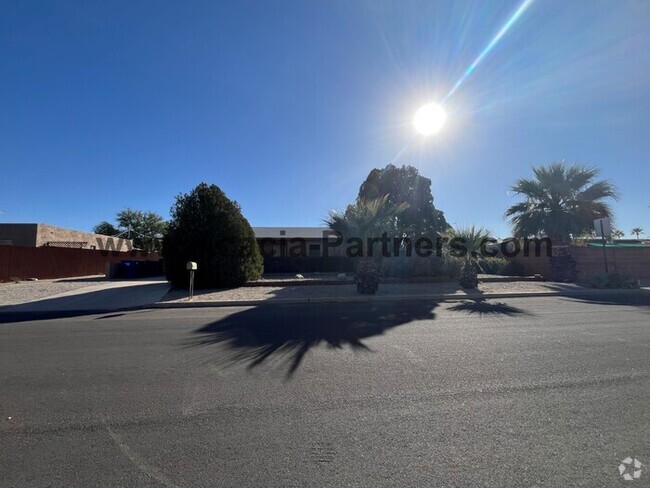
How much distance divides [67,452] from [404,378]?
358 centimetres

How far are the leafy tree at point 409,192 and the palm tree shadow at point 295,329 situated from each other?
2050cm

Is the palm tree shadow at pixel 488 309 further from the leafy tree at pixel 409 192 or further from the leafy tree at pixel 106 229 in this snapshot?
the leafy tree at pixel 106 229

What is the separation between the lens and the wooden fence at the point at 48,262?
21.7m

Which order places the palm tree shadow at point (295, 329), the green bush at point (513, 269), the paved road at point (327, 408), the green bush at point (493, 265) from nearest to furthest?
1. the paved road at point (327, 408)
2. the palm tree shadow at point (295, 329)
3. the green bush at point (513, 269)
4. the green bush at point (493, 265)

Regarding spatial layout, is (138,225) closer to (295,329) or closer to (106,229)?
(106,229)

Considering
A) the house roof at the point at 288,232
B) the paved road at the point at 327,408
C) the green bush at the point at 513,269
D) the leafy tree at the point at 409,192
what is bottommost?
the paved road at the point at 327,408

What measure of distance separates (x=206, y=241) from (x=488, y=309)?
11388mm

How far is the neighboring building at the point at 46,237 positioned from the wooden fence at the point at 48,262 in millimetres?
6457

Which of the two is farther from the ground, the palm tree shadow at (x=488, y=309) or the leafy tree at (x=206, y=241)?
the leafy tree at (x=206, y=241)

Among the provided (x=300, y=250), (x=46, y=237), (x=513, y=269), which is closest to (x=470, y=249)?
(x=513, y=269)

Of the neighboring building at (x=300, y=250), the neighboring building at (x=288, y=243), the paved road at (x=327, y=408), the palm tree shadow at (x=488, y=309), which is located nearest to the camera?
the paved road at (x=327, y=408)

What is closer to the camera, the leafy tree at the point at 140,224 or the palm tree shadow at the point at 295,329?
the palm tree shadow at the point at 295,329

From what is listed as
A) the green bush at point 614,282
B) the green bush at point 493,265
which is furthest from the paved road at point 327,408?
the green bush at point 493,265

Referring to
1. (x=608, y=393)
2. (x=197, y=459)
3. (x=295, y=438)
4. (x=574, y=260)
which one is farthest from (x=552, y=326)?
(x=574, y=260)
